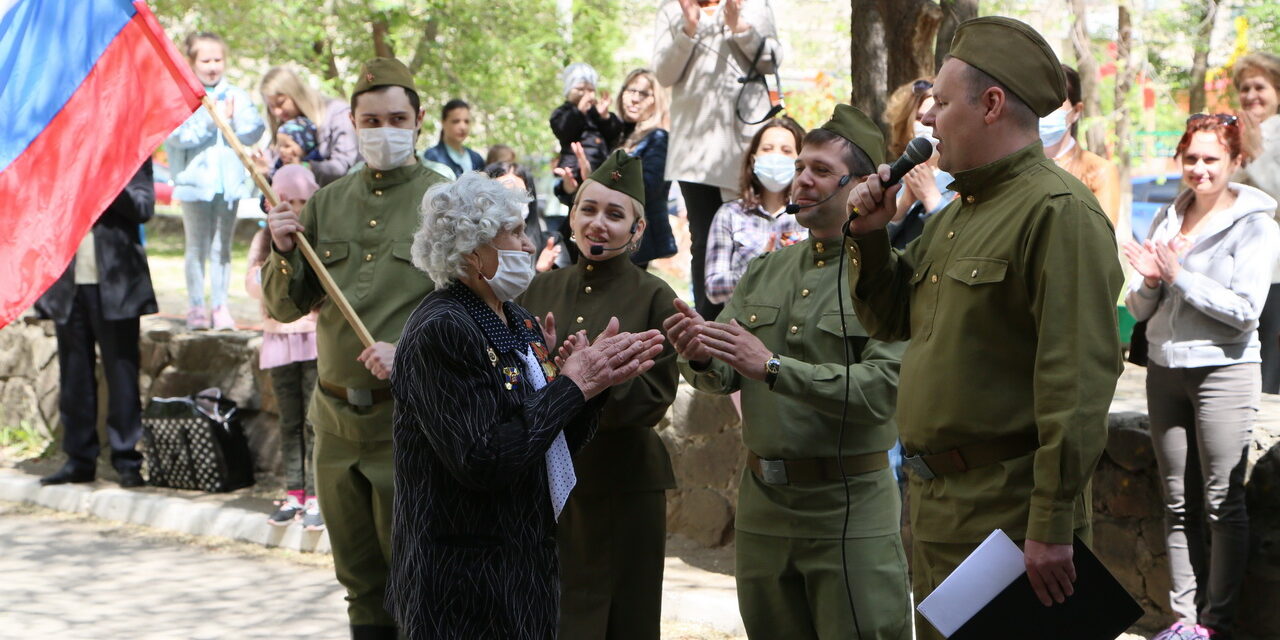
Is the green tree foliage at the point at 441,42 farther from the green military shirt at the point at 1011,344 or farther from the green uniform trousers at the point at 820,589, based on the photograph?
the green military shirt at the point at 1011,344

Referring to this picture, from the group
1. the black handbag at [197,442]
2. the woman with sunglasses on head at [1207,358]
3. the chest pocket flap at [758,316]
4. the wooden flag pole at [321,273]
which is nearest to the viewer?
the chest pocket flap at [758,316]

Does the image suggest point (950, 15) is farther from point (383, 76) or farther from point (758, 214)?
point (383, 76)

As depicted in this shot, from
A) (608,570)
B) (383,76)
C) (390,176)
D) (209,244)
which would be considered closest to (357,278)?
(390,176)

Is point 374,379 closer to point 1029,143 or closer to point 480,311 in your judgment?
point 480,311

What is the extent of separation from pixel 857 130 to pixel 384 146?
Answer: 6.55 ft

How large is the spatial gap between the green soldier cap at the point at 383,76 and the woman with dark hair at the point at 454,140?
4.34 m

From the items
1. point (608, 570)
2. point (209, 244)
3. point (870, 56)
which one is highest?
point (870, 56)

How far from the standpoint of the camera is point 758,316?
15.2 feet

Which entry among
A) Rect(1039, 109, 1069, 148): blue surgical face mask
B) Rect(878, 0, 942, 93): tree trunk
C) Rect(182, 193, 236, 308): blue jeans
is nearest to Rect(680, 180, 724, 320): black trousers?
Rect(878, 0, 942, 93): tree trunk

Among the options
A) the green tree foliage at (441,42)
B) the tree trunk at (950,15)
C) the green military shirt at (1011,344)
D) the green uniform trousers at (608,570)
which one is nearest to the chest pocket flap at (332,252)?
the green uniform trousers at (608,570)

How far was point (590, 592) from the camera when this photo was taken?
5035 millimetres

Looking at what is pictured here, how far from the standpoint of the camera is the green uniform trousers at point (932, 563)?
3.58 meters

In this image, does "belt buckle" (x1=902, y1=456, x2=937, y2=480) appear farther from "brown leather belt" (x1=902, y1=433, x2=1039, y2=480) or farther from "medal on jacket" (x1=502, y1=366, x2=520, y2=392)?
"medal on jacket" (x1=502, y1=366, x2=520, y2=392)

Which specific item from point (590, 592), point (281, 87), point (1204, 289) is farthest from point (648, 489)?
point (281, 87)
